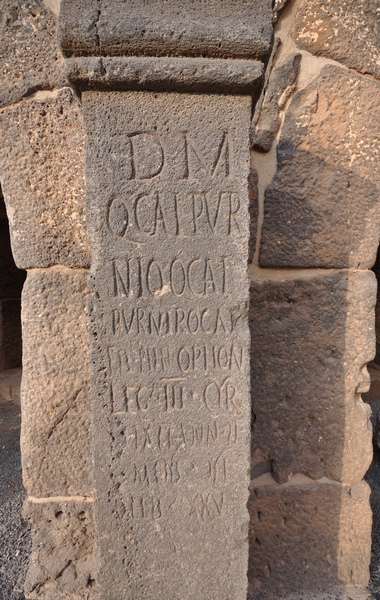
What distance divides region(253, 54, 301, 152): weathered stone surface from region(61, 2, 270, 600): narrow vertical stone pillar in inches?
12.4

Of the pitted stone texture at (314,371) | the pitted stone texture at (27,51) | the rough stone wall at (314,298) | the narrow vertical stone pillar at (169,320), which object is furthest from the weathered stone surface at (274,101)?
the pitted stone texture at (27,51)

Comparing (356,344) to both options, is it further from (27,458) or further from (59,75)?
(59,75)

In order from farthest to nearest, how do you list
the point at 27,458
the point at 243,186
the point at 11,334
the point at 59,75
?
the point at 11,334 → the point at 27,458 → the point at 59,75 → the point at 243,186

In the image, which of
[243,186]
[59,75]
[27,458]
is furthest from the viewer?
[27,458]

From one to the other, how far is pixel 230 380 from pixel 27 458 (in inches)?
31.7

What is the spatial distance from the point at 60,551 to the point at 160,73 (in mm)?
1571

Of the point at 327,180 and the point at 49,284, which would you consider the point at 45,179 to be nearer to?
the point at 49,284

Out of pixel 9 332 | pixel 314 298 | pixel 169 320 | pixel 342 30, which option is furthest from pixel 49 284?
pixel 9 332

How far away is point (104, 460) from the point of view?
112 centimetres

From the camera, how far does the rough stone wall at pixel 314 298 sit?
52.0 inches

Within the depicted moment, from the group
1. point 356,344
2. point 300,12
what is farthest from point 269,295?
point 300,12

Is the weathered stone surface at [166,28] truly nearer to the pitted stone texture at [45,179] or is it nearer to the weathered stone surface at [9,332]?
the pitted stone texture at [45,179]

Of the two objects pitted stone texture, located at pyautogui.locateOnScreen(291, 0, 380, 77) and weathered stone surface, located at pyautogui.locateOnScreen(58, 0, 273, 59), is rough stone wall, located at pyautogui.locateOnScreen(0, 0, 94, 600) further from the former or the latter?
pitted stone texture, located at pyautogui.locateOnScreen(291, 0, 380, 77)

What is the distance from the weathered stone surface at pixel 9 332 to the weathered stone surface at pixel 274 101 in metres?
2.69
